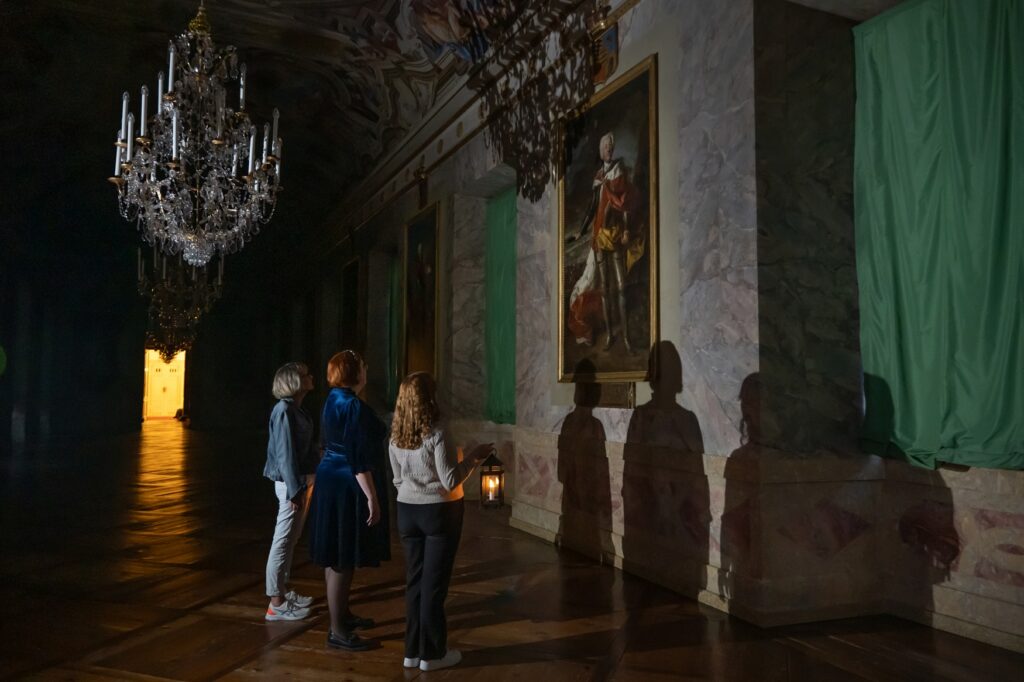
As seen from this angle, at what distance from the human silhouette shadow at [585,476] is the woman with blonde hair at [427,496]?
2.86 meters

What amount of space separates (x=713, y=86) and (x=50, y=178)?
63.6 feet

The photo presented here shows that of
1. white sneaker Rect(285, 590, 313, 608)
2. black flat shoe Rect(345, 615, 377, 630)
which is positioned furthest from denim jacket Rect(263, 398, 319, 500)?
black flat shoe Rect(345, 615, 377, 630)

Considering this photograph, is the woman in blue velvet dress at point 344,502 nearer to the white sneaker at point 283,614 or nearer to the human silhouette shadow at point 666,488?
the white sneaker at point 283,614

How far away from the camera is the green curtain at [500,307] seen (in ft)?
33.5

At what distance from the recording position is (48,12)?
11320mm

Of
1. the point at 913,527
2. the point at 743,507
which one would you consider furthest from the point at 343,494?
the point at 913,527

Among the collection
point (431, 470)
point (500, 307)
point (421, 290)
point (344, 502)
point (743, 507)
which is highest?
point (421, 290)

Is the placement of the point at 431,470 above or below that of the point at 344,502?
above

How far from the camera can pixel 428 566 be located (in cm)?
381

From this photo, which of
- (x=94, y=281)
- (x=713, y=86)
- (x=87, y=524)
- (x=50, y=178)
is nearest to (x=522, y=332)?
(x=713, y=86)

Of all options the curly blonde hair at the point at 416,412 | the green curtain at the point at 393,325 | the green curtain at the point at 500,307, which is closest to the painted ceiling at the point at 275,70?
the green curtain at the point at 500,307

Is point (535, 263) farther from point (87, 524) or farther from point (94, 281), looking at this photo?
point (94, 281)

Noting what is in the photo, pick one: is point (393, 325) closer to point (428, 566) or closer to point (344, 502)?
point (344, 502)

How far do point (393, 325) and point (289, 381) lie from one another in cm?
1062
